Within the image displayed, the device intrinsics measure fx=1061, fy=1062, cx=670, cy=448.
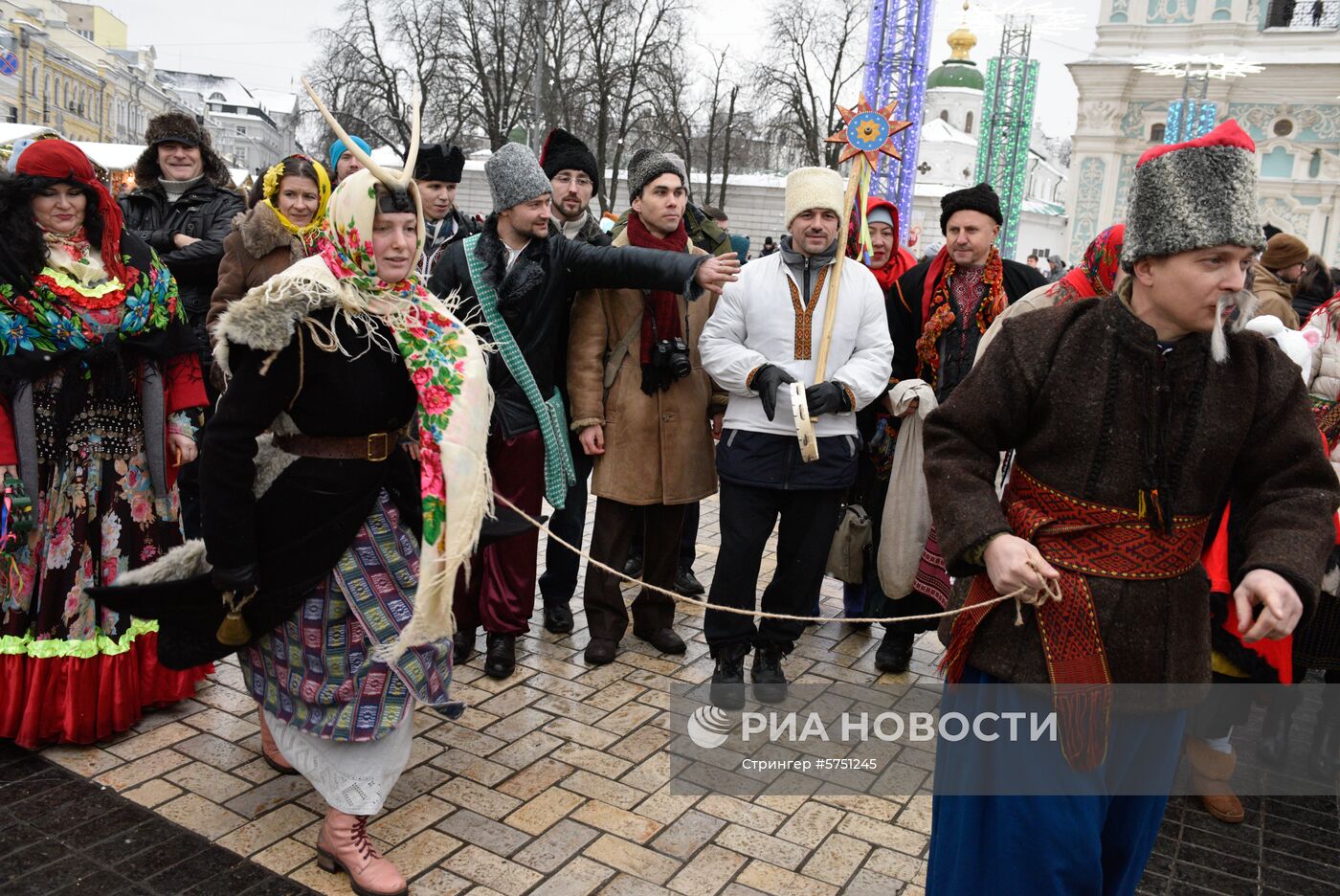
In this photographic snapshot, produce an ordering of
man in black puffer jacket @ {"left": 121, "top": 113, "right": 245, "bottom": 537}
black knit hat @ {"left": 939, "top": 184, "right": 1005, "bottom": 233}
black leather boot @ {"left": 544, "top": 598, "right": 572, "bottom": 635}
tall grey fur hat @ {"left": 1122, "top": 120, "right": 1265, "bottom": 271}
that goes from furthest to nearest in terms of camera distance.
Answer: man in black puffer jacket @ {"left": 121, "top": 113, "right": 245, "bottom": 537}
black leather boot @ {"left": 544, "top": 598, "right": 572, "bottom": 635}
black knit hat @ {"left": 939, "top": 184, "right": 1005, "bottom": 233}
tall grey fur hat @ {"left": 1122, "top": 120, "right": 1265, "bottom": 271}

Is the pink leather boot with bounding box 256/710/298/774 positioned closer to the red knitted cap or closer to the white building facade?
the red knitted cap

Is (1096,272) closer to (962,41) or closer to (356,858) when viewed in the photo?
(356,858)

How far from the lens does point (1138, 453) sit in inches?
89.7

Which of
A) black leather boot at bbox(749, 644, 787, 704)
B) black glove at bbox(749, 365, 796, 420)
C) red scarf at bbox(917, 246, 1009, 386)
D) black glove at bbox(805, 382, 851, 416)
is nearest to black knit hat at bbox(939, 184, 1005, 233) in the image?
red scarf at bbox(917, 246, 1009, 386)

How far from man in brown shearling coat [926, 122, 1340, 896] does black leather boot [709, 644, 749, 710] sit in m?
1.97

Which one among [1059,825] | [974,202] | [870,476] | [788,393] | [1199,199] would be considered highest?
[974,202]

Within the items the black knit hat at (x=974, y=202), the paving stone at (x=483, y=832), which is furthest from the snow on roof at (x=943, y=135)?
the paving stone at (x=483, y=832)

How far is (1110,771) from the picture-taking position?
2.38m

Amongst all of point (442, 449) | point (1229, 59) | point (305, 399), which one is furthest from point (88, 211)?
point (1229, 59)

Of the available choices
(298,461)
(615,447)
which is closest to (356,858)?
(298,461)

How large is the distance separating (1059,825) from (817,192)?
269 centimetres

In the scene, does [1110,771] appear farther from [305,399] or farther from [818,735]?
[305,399]

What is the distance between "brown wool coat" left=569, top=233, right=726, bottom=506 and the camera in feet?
15.3

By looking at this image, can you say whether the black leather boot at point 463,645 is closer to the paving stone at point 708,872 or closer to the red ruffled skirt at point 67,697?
the red ruffled skirt at point 67,697
